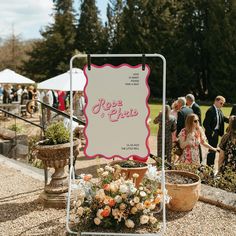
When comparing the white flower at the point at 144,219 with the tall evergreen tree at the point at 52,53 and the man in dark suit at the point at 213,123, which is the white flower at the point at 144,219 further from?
the tall evergreen tree at the point at 52,53

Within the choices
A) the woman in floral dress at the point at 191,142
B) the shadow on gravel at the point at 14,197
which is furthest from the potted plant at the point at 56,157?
the woman in floral dress at the point at 191,142

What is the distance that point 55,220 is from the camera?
4.63 metres

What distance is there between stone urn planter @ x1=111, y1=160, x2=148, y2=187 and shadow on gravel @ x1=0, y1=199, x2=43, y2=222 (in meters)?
1.28

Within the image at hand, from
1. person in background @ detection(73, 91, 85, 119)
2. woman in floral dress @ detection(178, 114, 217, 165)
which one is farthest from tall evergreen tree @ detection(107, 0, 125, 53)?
woman in floral dress @ detection(178, 114, 217, 165)

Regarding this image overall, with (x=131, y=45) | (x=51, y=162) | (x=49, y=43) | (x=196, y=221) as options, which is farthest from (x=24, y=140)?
(x=49, y=43)

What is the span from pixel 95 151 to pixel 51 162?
4.57ft

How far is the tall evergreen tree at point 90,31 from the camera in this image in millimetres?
43500

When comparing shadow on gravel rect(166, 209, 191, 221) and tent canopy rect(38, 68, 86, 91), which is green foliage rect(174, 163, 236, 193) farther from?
tent canopy rect(38, 68, 86, 91)

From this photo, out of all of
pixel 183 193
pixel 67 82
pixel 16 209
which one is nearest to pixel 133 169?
pixel 183 193

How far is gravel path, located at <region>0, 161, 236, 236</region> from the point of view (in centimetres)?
433

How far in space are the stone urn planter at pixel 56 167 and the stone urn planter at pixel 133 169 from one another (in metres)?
0.72

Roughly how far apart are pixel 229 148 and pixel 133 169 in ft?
6.53

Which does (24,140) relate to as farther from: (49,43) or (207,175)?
(49,43)

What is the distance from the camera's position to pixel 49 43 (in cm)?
4294
